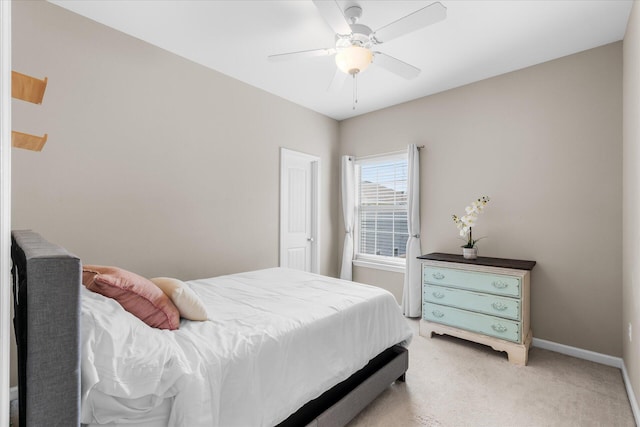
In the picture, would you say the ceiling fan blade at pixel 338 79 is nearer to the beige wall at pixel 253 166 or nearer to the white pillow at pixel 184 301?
the beige wall at pixel 253 166

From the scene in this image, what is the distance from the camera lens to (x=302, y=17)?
7.43ft

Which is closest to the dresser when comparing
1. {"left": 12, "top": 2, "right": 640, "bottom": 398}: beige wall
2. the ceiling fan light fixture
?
{"left": 12, "top": 2, "right": 640, "bottom": 398}: beige wall

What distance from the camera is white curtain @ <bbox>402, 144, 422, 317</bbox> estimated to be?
3750 mm

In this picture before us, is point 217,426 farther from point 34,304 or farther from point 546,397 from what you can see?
point 546,397

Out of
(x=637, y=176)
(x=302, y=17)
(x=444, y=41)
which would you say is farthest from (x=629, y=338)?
(x=302, y=17)

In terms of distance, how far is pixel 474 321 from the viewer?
2.91m

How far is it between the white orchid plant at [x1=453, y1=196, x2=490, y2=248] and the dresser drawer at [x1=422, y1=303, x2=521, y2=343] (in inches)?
27.4

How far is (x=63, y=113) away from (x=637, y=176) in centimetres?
397

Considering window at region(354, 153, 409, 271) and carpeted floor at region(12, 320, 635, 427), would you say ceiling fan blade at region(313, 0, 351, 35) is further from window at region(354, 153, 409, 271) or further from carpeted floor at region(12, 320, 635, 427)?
carpeted floor at region(12, 320, 635, 427)

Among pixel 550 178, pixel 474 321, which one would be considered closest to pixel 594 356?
pixel 474 321

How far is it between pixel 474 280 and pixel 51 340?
3.07 meters

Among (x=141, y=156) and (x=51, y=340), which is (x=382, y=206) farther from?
(x=51, y=340)

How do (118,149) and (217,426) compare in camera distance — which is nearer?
(217,426)

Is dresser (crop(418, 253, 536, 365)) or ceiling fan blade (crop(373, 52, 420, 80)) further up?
ceiling fan blade (crop(373, 52, 420, 80))
